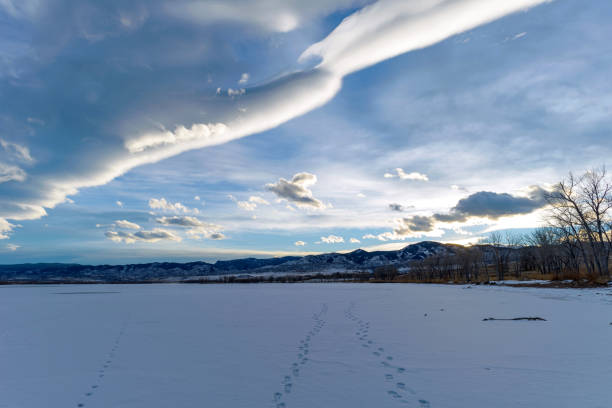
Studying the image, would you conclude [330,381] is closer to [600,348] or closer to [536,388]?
[536,388]

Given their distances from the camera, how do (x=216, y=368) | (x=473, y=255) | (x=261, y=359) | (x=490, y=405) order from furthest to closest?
(x=473, y=255)
(x=261, y=359)
(x=216, y=368)
(x=490, y=405)

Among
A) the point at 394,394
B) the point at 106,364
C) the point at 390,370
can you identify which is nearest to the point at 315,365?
the point at 390,370

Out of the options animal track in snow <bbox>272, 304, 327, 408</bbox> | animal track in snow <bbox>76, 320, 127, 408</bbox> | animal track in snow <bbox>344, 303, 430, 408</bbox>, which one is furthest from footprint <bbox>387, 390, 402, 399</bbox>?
animal track in snow <bbox>76, 320, 127, 408</bbox>

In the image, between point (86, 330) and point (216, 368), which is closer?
point (216, 368)

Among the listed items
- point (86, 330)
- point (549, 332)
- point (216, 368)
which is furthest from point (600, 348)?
point (86, 330)

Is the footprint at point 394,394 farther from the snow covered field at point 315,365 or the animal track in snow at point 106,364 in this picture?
the animal track in snow at point 106,364

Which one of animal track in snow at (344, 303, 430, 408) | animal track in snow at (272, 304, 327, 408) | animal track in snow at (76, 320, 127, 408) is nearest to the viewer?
animal track in snow at (344, 303, 430, 408)

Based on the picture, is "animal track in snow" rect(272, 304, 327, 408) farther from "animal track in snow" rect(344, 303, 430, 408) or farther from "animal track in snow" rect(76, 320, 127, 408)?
"animal track in snow" rect(76, 320, 127, 408)

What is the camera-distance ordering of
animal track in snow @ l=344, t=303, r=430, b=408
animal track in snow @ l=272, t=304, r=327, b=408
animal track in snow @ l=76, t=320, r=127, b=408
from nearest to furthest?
animal track in snow @ l=344, t=303, r=430, b=408
animal track in snow @ l=272, t=304, r=327, b=408
animal track in snow @ l=76, t=320, r=127, b=408

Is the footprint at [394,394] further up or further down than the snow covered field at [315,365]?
further up

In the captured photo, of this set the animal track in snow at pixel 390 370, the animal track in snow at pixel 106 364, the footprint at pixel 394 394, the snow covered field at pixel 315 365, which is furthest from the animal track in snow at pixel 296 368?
the animal track in snow at pixel 106 364

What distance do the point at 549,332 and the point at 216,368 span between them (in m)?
12.0

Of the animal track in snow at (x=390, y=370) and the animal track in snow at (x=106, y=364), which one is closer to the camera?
the animal track in snow at (x=390, y=370)

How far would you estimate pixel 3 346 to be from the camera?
40.0ft
